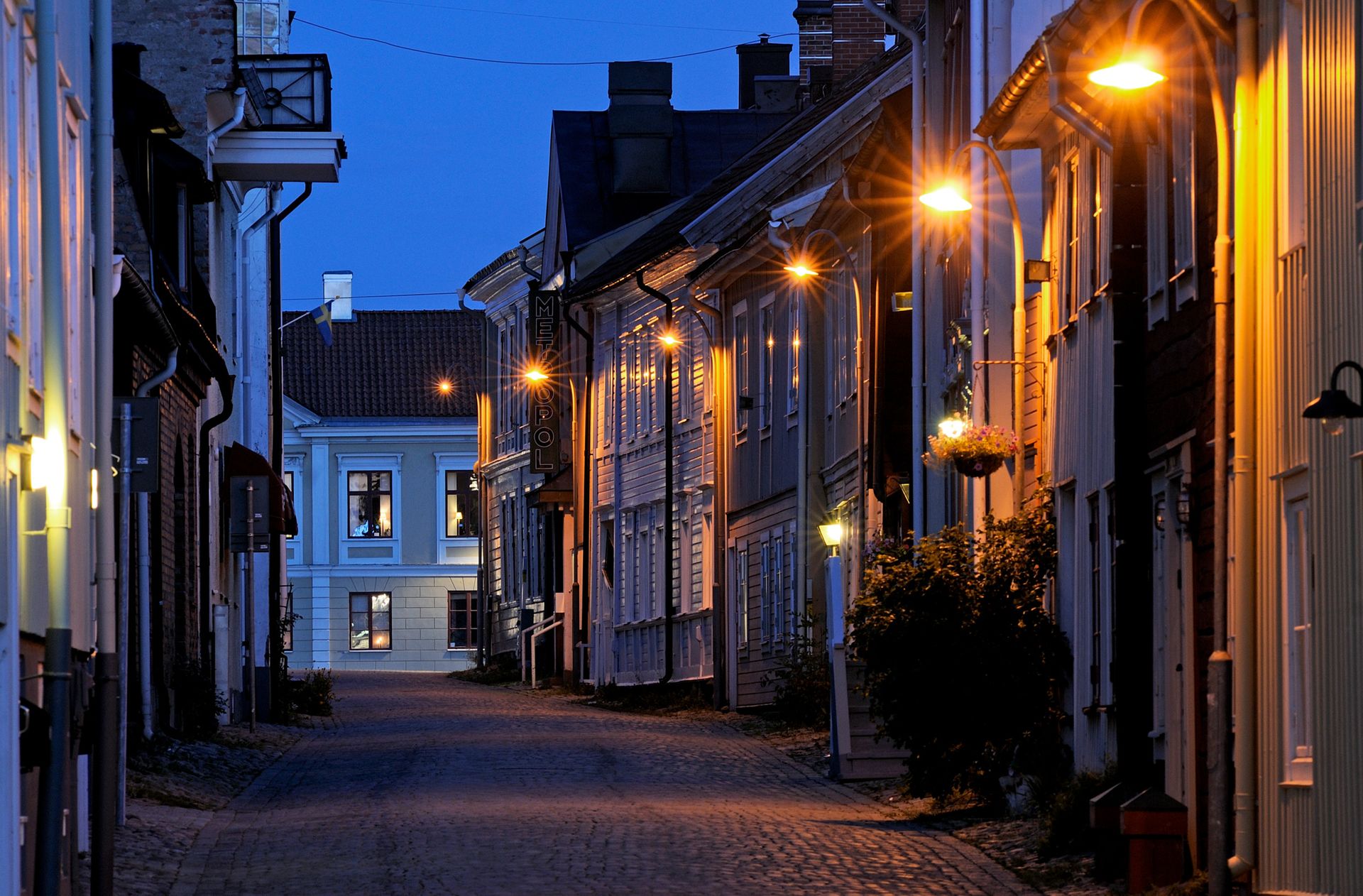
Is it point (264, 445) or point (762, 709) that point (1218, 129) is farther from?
point (264, 445)

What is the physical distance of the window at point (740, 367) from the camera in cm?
3334

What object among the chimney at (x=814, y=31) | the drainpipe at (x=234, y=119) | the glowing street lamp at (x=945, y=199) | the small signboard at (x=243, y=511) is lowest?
the small signboard at (x=243, y=511)

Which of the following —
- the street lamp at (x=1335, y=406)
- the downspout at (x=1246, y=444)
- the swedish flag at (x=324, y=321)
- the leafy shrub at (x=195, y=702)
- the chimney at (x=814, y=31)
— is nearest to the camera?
the street lamp at (x=1335, y=406)

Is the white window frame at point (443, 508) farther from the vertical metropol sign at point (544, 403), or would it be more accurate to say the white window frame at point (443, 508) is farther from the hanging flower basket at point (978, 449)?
the hanging flower basket at point (978, 449)

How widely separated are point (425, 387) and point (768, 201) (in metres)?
33.8

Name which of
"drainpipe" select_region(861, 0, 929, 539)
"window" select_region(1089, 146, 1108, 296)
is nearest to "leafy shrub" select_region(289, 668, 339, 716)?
"drainpipe" select_region(861, 0, 929, 539)

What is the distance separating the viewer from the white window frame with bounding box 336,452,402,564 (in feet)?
214

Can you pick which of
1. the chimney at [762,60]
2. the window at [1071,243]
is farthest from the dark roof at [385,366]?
the window at [1071,243]

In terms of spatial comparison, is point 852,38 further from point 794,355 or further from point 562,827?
point 562,827

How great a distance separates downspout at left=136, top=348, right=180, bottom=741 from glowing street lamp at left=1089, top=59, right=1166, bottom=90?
11.4 metres

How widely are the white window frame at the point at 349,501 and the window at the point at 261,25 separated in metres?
23.5

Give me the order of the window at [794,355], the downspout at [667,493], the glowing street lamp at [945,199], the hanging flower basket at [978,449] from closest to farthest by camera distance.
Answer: the glowing street lamp at [945,199] < the hanging flower basket at [978,449] < the window at [794,355] < the downspout at [667,493]

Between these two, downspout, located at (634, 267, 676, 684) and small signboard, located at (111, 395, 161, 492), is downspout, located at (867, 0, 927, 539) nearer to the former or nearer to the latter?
small signboard, located at (111, 395, 161, 492)

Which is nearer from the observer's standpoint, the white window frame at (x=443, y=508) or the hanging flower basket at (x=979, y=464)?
the hanging flower basket at (x=979, y=464)
